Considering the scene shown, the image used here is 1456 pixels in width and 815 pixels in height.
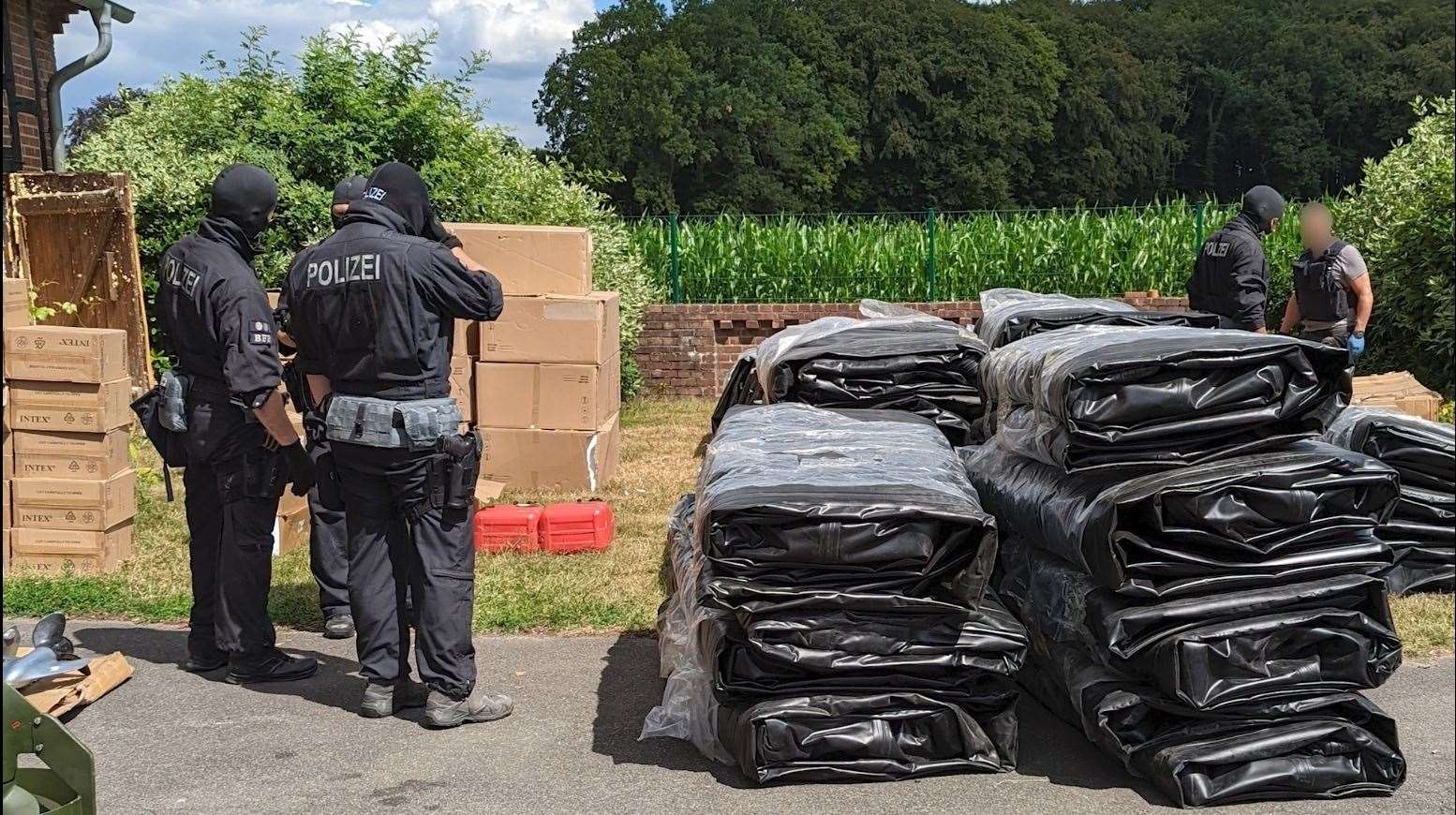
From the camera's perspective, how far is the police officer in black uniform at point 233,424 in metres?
5.34

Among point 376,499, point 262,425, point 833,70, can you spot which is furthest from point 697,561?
point 833,70

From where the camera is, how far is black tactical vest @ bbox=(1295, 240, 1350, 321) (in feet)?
26.6

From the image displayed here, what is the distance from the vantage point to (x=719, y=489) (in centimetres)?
438

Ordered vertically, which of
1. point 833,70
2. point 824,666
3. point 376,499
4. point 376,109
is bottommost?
point 824,666

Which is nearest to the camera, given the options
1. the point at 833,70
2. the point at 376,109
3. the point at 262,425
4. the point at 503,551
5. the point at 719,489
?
the point at 719,489

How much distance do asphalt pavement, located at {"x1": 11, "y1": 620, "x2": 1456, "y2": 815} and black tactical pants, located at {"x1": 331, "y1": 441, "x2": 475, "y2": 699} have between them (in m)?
0.24

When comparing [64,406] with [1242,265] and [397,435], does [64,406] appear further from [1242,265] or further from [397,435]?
[1242,265]

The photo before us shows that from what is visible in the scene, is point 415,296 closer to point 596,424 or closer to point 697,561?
point 697,561

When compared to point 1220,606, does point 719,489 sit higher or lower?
higher

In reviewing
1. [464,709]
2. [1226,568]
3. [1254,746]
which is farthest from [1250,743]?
[464,709]

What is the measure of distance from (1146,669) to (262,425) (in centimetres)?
357

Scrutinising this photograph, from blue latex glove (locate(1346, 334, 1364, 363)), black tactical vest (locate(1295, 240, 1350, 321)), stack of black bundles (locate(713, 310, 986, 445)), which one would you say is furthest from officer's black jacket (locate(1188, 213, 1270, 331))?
stack of black bundles (locate(713, 310, 986, 445))

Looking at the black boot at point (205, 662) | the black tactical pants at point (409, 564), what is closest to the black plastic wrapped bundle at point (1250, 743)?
the black tactical pants at point (409, 564)

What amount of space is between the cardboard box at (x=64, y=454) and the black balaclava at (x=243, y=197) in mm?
2203
